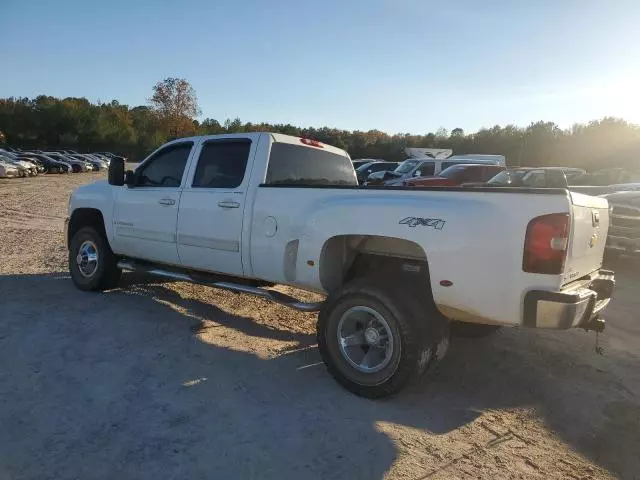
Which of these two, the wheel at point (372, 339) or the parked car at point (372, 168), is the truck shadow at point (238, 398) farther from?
the parked car at point (372, 168)

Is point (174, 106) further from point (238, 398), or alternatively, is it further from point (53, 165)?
point (238, 398)

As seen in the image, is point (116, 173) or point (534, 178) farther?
point (534, 178)

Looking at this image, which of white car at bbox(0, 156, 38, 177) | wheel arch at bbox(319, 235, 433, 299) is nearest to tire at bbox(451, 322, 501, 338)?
wheel arch at bbox(319, 235, 433, 299)

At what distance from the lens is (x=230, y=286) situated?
506cm

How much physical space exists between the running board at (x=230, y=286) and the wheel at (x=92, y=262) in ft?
0.76

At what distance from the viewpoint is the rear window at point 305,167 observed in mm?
5117

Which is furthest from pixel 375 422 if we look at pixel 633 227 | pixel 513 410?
pixel 633 227

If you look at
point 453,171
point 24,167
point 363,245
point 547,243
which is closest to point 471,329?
point 363,245

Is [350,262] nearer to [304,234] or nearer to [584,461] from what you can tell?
[304,234]

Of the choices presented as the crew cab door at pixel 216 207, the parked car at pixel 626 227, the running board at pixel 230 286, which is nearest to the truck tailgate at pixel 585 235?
A: the running board at pixel 230 286

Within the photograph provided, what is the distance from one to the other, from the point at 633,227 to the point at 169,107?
72744mm

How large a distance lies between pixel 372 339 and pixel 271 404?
902mm

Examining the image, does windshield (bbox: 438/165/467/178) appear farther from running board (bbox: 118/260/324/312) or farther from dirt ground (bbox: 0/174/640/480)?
running board (bbox: 118/260/324/312)

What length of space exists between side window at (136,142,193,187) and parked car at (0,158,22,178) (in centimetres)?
3055
